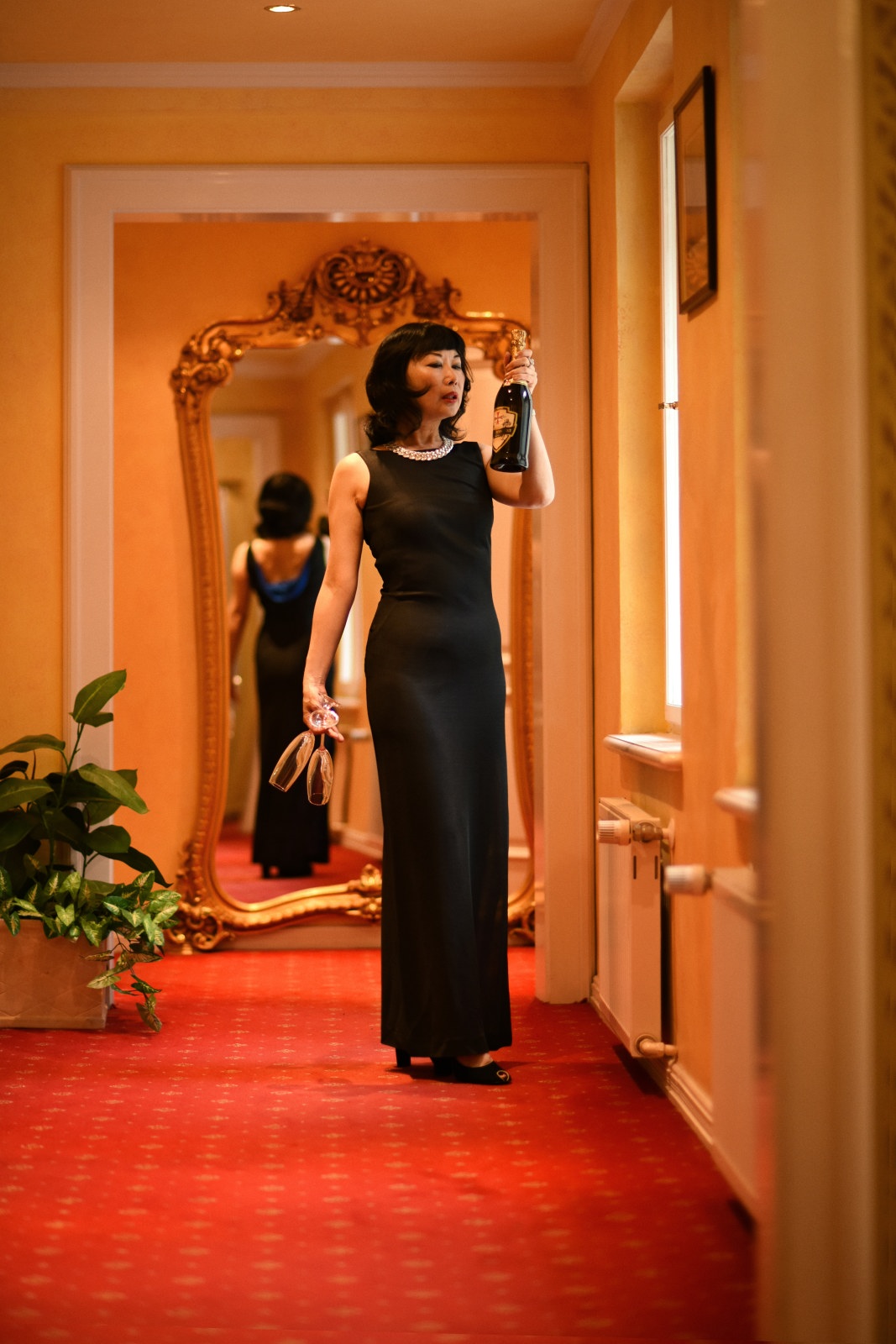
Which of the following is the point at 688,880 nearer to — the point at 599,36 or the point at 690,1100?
the point at 690,1100

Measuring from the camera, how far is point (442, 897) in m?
2.88

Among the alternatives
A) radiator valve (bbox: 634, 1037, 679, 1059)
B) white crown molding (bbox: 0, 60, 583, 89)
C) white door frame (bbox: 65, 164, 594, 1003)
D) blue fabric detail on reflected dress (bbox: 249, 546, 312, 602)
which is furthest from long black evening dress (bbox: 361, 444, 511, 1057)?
blue fabric detail on reflected dress (bbox: 249, 546, 312, 602)

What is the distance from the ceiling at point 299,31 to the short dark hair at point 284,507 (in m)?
1.33

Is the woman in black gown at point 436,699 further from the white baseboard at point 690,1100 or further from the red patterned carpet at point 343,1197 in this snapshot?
the white baseboard at point 690,1100

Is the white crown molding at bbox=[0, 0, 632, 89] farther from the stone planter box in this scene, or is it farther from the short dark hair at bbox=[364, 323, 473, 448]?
the stone planter box

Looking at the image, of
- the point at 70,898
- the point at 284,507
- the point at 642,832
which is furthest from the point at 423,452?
the point at 284,507

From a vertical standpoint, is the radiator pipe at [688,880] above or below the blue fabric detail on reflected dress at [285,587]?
below

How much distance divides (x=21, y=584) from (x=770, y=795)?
2762 millimetres

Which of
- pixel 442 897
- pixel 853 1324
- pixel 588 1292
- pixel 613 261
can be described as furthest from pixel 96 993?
pixel 853 1324

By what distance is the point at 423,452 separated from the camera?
2992 mm

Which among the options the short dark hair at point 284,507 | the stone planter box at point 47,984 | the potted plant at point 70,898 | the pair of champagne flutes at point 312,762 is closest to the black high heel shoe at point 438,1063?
the pair of champagne flutes at point 312,762

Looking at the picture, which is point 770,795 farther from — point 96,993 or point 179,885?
point 179,885

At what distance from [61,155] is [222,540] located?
1249 millimetres

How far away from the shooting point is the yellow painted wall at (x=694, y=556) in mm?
2387
